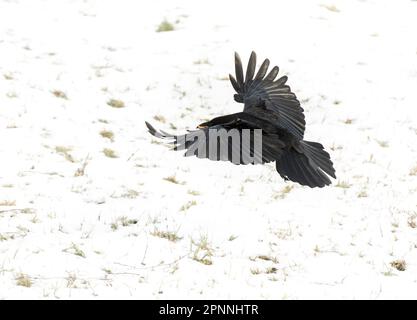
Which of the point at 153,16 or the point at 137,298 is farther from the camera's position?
the point at 153,16

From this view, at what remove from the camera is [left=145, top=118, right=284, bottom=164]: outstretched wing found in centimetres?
535

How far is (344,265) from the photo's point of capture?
5.41m

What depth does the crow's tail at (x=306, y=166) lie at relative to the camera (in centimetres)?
641

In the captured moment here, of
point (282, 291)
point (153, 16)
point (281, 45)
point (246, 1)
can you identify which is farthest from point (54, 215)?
point (246, 1)

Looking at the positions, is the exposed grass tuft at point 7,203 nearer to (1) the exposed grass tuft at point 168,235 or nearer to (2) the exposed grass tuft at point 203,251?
(1) the exposed grass tuft at point 168,235

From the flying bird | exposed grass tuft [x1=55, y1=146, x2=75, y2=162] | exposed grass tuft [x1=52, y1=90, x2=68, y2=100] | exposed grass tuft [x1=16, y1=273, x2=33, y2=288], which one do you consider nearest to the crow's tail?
the flying bird

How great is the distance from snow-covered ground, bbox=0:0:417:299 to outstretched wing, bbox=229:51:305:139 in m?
0.68

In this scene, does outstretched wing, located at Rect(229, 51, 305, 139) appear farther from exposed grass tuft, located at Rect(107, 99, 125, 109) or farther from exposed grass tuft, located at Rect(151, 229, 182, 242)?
exposed grass tuft, located at Rect(107, 99, 125, 109)

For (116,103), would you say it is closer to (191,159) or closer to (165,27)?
(191,159)

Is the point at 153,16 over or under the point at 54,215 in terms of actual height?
under

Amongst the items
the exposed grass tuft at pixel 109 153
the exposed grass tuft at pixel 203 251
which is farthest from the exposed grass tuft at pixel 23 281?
the exposed grass tuft at pixel 109 153

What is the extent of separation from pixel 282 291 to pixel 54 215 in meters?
2.19

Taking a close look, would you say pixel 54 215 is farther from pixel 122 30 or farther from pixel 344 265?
pixel 122 30

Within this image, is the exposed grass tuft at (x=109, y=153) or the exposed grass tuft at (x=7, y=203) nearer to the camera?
the exposed grass tuft at (x=7, y=203)
